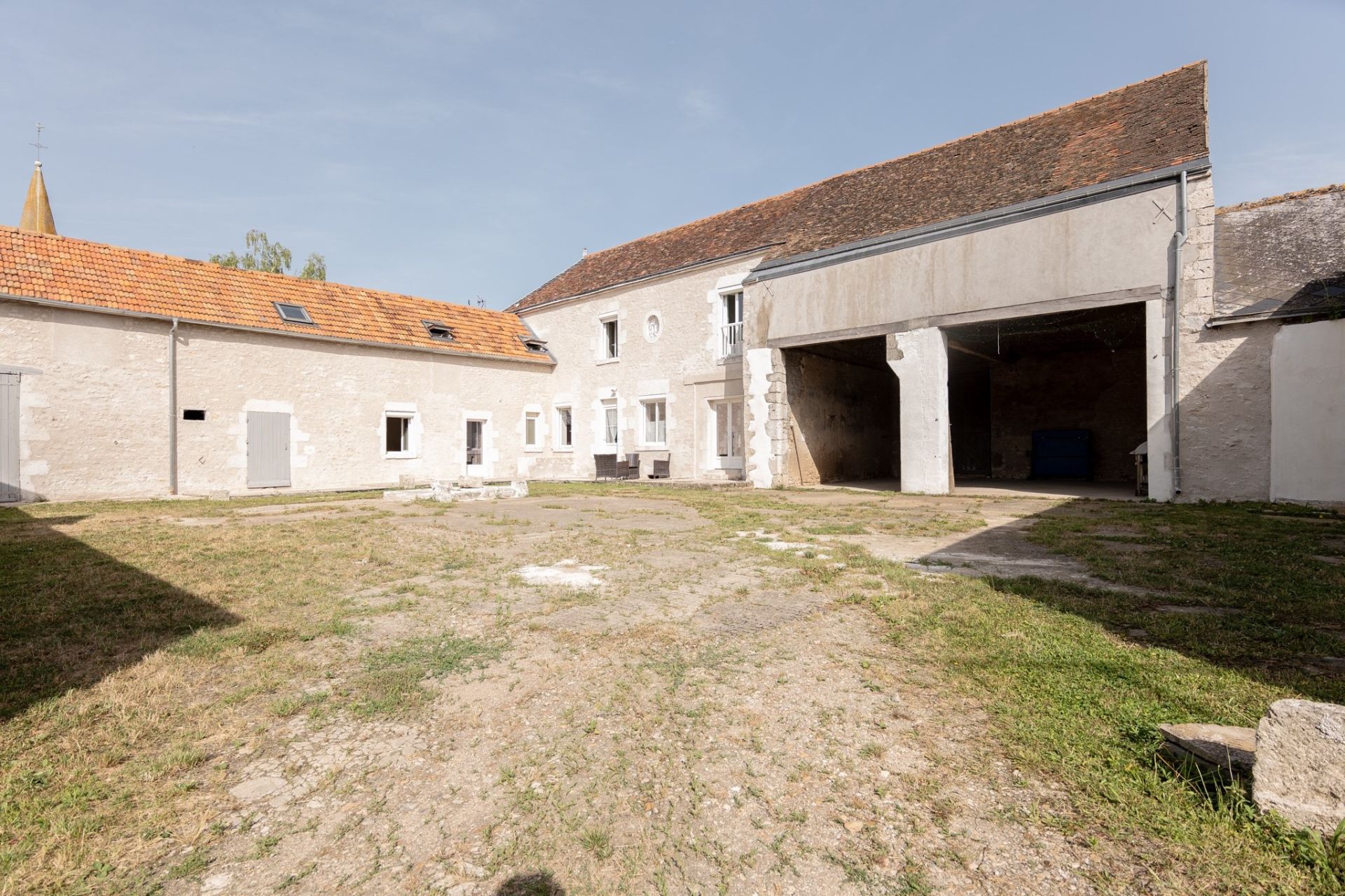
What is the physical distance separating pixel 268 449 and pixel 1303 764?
56.8 ft

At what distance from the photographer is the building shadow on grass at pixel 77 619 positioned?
9.76ft

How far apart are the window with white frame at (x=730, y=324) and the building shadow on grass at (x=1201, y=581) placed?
9.65 metres

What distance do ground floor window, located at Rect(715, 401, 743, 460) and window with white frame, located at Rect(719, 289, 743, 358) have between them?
1.37 metres

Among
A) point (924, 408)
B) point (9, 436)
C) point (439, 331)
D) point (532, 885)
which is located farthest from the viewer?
point (439, 331)

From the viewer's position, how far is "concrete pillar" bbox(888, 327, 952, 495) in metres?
12.1

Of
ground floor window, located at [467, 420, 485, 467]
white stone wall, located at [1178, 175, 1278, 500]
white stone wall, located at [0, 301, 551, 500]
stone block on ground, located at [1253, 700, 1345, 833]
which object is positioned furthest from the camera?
ground floor window, located at [467, 420, 485, 467]

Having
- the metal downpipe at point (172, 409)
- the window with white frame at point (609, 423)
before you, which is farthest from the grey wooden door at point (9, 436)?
the window with white frame at point (609, 423)

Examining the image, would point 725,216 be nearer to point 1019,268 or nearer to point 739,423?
point 739,423

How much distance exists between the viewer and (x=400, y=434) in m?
17.6

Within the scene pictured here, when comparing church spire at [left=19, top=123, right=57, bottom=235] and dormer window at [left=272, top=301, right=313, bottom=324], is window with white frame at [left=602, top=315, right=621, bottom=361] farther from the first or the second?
church spire at [left=19, top=123, right=57, bottom=235]

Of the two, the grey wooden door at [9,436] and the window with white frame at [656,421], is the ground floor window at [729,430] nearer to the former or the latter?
the window with white frame at [656,421]

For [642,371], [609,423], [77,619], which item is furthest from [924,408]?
[77,619]

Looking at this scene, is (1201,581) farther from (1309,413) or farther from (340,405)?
(340,405)

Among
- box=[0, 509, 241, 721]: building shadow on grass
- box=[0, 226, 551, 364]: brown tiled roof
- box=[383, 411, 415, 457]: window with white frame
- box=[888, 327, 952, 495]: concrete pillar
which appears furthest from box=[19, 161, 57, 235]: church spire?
box=[888, 327, 952, 495]: concrete pillar
